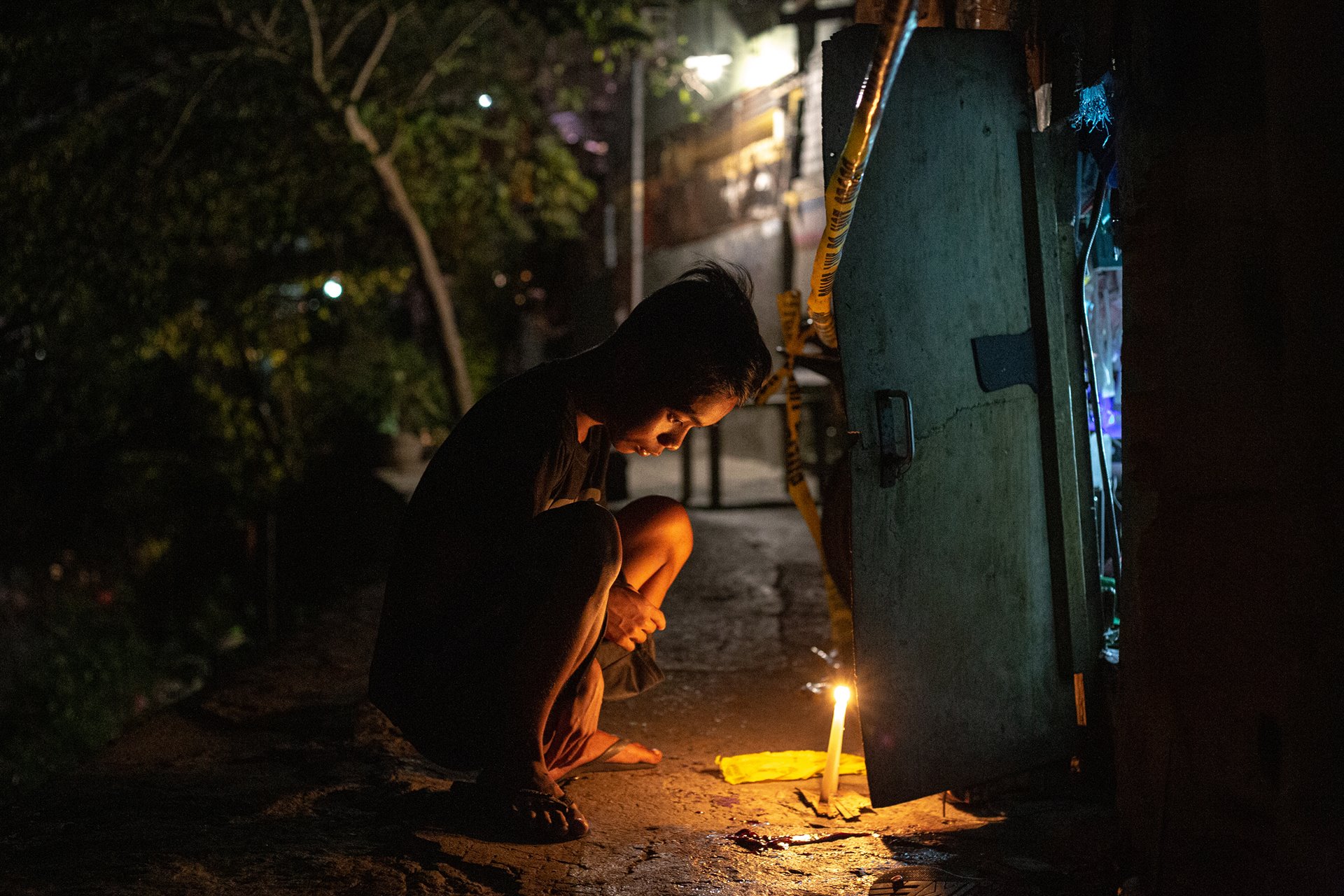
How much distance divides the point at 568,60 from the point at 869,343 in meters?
13.3

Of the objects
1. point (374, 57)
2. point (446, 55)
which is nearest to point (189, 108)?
point (374, 57)

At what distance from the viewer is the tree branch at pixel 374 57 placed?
9.29 m

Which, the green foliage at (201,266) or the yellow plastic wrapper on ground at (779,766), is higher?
the green foliage at (201,266)

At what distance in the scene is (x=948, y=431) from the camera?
95.4 inches

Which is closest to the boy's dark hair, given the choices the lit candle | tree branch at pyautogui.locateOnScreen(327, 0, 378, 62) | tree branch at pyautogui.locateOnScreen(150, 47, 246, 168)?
the lit candle

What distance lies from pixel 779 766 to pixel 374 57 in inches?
331

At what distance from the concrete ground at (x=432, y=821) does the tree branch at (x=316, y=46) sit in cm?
684

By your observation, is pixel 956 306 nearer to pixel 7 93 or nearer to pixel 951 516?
pixel 951 516

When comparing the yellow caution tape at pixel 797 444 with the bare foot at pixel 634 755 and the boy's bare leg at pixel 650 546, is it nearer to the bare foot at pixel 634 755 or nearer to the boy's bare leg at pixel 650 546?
the boy's bare leg at pixel 650 546

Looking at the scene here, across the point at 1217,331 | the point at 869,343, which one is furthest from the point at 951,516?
the point at 1217,331

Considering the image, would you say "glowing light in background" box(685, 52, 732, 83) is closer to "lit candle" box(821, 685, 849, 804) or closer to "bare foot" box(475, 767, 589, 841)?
"lit candle" box(821, 685, 849, 804)

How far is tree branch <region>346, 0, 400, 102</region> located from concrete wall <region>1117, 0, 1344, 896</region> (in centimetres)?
864

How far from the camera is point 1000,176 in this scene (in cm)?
255

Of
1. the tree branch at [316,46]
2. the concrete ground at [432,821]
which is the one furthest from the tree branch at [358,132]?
the concrete ground at [432,821]
